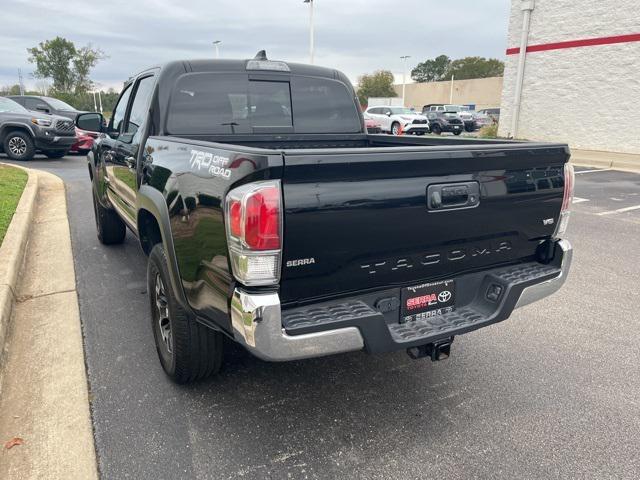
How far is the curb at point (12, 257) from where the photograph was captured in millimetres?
3833

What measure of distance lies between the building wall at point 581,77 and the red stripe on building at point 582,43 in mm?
105

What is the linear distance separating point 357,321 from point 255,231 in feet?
2.08

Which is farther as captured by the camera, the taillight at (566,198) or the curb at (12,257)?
the curb at (12,257)

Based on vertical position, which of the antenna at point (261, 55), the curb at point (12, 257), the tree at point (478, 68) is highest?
the tree at point (478, 68)

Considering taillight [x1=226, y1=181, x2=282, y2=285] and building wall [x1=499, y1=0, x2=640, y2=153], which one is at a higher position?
building wall [x1=499, y1=0, x2=640, y2=153]

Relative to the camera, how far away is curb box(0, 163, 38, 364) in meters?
3.83

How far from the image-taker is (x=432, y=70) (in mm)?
123438

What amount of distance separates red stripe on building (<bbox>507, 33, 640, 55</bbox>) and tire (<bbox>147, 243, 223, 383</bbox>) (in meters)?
18.6

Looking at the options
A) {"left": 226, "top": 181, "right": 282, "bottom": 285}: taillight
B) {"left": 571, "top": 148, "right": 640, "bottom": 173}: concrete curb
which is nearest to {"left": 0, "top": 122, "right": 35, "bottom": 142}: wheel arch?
{"left": 226, "top": 181, "right": 282, "bottom": 285}: taillight

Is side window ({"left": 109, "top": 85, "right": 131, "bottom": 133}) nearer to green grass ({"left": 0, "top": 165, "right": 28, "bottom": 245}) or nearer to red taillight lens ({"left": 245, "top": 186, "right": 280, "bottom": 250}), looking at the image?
green grass ({"left": 0, "top": 165, "right": 28, "bottom": 245})

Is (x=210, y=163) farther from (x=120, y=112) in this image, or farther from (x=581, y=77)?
(x=581, y=77)

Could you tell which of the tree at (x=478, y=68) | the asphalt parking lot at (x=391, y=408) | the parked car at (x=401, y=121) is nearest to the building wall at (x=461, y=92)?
the tree at (x=478, y=68)

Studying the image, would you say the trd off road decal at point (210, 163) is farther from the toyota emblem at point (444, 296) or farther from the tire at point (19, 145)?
the tire at point (19, 145)

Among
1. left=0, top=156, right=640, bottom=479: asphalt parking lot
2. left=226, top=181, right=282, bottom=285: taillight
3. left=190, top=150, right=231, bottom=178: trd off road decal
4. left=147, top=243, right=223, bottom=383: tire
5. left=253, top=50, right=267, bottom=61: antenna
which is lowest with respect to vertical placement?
left=0, top=156, right=640, bottom=479: asphalt parking lot
